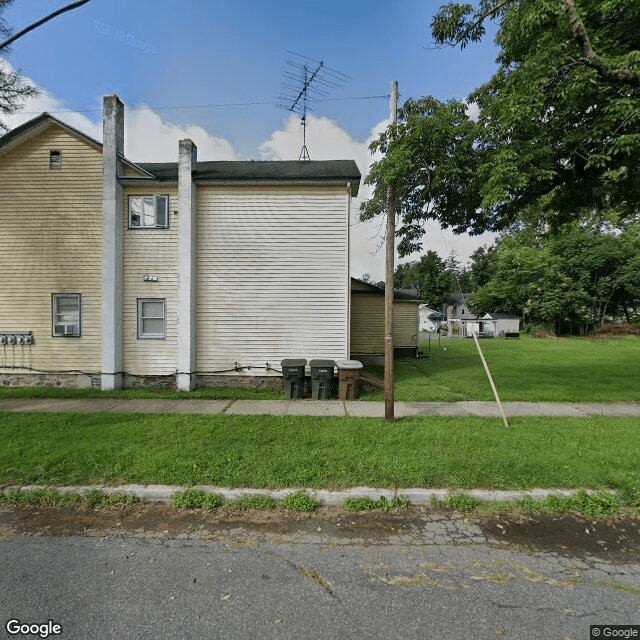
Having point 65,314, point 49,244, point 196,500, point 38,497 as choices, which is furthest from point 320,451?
point 49,244

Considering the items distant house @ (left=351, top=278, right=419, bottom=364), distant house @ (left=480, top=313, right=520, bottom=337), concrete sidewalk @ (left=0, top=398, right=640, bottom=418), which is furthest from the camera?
distant house @ (left=480, top=313, right=520, bottom=337)

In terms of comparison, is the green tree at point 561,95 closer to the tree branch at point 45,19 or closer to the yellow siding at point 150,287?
the tree branch at point 45,19

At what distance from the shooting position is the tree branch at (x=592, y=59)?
225 inches

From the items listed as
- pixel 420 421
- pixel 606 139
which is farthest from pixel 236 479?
pixel 606 139

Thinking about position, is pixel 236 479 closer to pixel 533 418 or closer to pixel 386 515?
pixel 386 515

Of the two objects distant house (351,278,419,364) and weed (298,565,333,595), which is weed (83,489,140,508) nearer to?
weed (298,565,333,595)

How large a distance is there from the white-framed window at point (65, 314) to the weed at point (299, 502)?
955 centimetres

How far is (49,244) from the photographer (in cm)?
1005

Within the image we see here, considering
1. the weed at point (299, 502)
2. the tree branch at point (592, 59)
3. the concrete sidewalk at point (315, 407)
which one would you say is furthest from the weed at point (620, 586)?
the tree branch at point (592, 59)

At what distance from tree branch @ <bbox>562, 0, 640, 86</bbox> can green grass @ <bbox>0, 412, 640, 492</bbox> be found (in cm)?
639

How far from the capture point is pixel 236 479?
4.20m

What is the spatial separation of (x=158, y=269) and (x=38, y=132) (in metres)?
5.55

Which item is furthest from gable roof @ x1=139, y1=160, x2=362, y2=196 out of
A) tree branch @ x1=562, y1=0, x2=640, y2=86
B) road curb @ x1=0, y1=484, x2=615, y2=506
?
road curb @ x1=0, y1=484, x2=615, y2=506

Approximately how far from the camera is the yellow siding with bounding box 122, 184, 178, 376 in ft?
33.0
